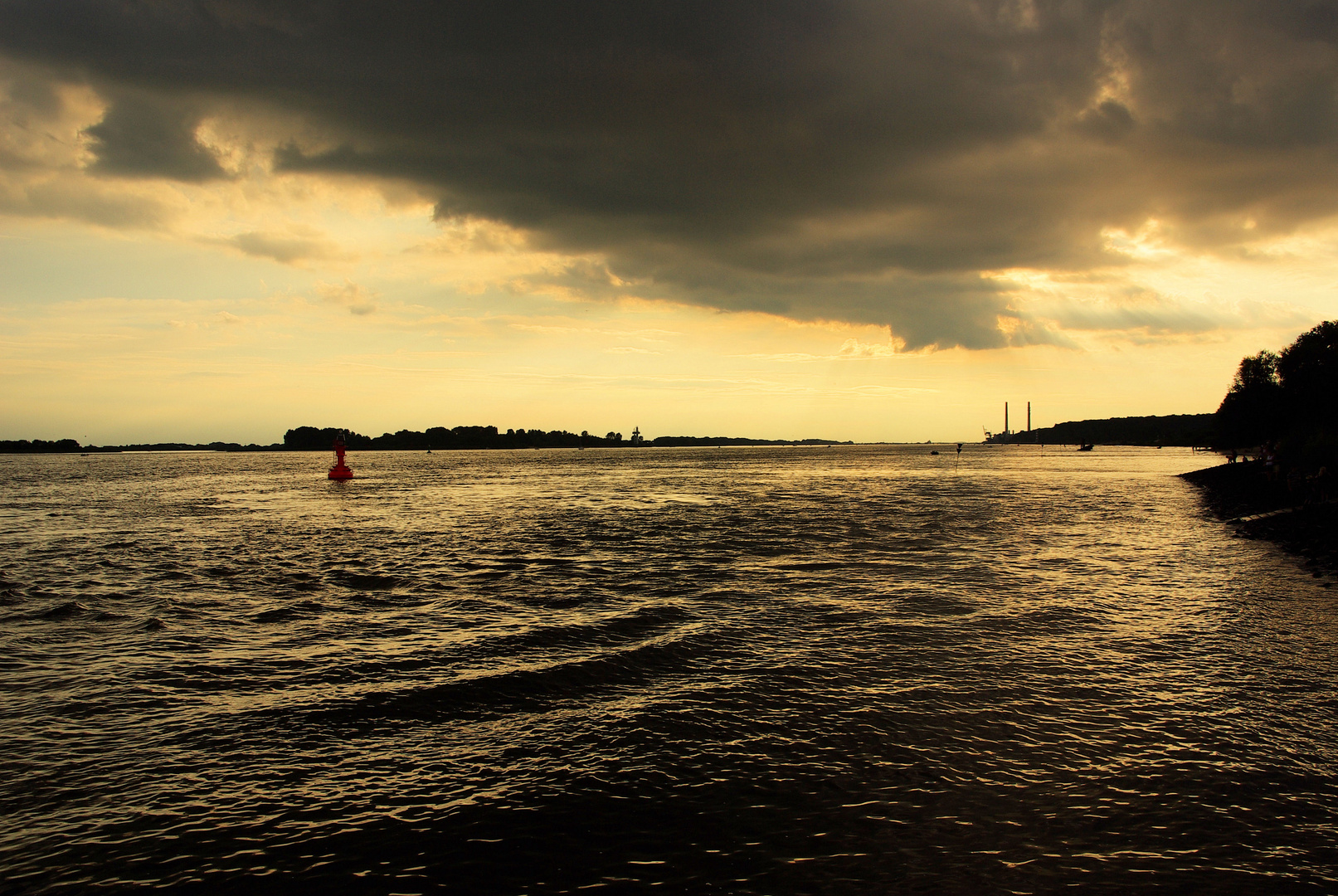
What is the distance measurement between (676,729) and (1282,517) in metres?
45.5

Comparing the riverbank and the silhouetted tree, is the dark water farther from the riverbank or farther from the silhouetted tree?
the silhouetted tree

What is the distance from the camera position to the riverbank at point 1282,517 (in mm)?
27297

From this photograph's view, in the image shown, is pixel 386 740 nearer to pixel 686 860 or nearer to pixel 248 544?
pixel 686 860

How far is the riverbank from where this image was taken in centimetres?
2730

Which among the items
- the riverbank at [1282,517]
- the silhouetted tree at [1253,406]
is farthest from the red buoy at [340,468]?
the silhouetted tree at [1253,406]

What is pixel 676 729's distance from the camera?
34.5 ft

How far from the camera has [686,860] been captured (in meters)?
7.14

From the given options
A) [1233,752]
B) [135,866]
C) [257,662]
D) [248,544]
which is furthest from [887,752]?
[248,544]

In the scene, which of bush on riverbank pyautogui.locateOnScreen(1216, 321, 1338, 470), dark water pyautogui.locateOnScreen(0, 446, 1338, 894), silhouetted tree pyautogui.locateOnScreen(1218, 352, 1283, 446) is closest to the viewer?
dark water pyautogui.locateOnScreen(0, 446, 1338, 894)

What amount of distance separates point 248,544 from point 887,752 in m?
34.5

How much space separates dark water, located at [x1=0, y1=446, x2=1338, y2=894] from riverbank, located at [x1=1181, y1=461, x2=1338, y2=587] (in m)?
4.26

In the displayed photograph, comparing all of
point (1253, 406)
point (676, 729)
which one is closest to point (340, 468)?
point (676, 729)

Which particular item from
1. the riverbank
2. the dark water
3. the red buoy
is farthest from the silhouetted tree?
the red buoy

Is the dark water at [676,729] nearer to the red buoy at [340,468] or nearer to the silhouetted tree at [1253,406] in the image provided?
the red buoy at [340,468]
